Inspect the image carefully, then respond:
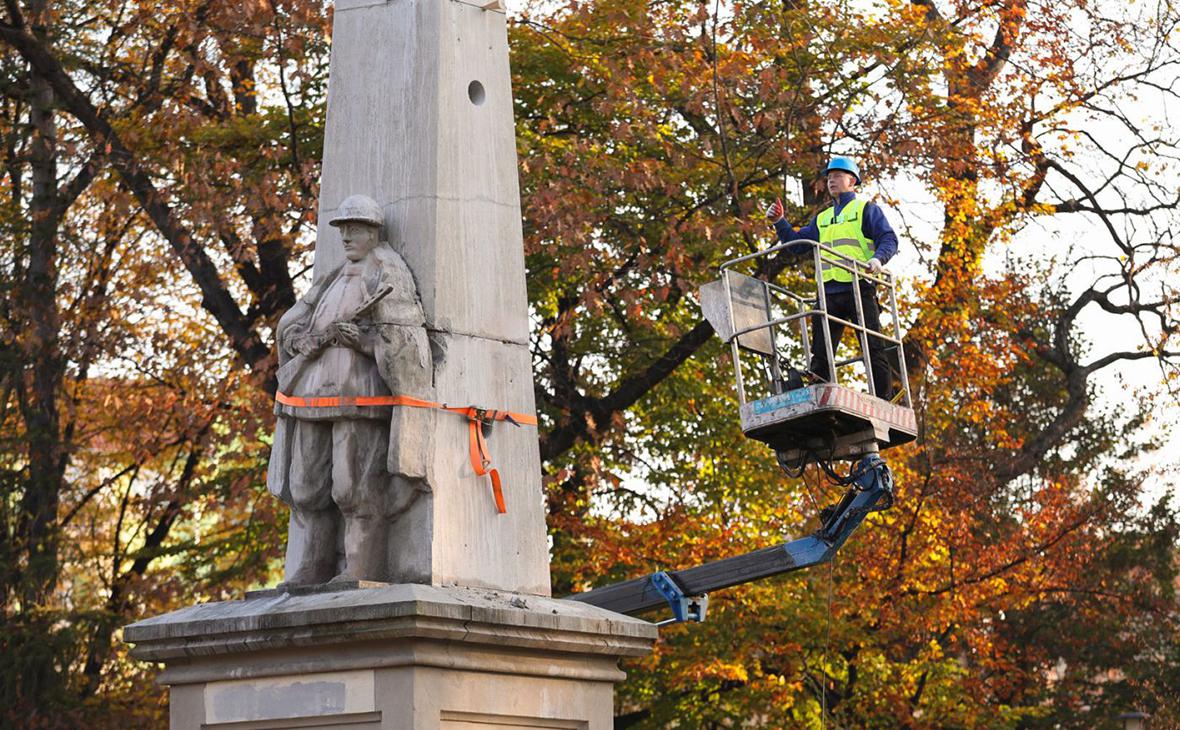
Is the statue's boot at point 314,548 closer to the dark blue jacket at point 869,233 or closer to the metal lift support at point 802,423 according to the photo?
the metal lift support at point 802,423

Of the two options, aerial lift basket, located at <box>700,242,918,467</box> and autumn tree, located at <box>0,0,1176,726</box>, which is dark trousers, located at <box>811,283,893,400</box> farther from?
autumn tree, located at <box>0,0,1176,726</box>

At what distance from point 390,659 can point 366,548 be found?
2.41 feet

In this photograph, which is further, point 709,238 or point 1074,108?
point 1074,108

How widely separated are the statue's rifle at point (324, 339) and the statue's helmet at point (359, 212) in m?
0.36

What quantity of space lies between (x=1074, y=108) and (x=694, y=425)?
6.22 m

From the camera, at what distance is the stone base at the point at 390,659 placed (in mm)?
7695

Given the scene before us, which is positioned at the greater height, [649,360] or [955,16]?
[955,16]

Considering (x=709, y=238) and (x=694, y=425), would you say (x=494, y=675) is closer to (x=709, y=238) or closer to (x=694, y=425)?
(x=709, y=238)

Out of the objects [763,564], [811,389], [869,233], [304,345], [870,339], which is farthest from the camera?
Result: [763,564]

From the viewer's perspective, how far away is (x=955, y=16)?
23.2 meters

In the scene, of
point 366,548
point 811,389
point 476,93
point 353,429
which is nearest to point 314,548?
point 366,548

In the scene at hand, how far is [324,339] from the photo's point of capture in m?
8.33

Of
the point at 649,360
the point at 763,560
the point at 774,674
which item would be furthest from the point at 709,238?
the point at 763,560

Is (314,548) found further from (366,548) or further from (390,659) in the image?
(390,659)
